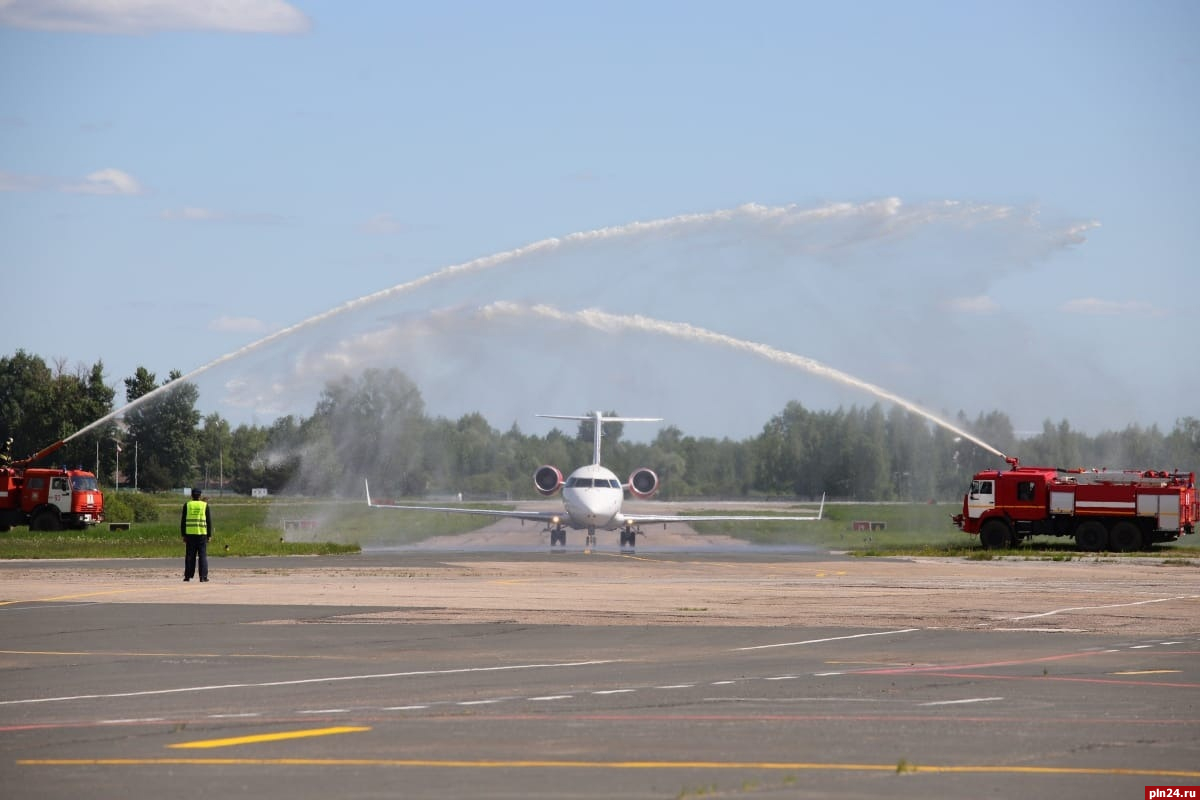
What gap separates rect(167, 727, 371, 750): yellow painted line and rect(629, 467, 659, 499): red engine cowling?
5424cm

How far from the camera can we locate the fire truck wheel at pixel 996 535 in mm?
53188

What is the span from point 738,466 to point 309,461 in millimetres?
23279

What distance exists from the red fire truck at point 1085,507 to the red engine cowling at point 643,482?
57.9 ft

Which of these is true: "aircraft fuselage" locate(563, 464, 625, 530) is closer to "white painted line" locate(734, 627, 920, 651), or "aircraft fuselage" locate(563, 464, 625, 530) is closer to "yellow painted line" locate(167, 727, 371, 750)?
"white painted line" locate(734, 627, 920, 651)

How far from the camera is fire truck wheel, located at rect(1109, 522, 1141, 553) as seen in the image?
5188cm

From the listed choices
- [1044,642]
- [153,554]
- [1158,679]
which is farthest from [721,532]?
[1158,679]

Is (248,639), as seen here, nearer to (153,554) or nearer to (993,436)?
(153,554)

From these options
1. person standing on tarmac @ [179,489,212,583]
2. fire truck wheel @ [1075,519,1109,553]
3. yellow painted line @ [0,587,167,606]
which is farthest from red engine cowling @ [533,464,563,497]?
yellow painted line @ [0,587,167,606]

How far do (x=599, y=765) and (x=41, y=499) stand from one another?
54.1 metres

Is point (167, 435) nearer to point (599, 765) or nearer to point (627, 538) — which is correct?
point (627, 538)

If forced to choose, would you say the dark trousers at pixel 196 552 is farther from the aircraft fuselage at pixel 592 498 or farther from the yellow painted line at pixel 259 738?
the aircraft fuselage at pixel 592 498

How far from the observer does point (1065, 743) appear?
12.2 meters

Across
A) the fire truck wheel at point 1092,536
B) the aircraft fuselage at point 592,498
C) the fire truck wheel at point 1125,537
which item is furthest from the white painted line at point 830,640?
the aircraft fuselage at point 592,498

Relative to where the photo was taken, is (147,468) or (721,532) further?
(147,468)
